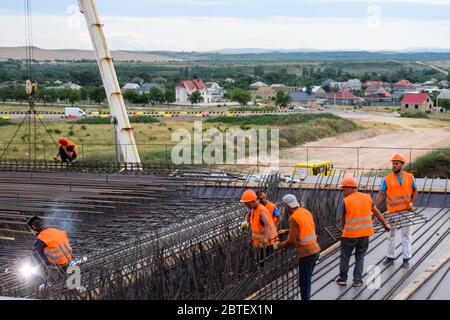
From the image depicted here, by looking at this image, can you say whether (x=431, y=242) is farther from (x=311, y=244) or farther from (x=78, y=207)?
(x=78, y=207)

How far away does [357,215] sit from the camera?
891 centimetres

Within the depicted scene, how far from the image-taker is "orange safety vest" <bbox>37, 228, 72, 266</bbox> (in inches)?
354

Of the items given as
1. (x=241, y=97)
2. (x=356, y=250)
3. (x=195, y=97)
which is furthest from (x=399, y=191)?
(x=195, y=97)

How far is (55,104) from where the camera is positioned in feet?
325

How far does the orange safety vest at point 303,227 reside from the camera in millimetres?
8281

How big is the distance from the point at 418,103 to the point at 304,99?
28006 mm

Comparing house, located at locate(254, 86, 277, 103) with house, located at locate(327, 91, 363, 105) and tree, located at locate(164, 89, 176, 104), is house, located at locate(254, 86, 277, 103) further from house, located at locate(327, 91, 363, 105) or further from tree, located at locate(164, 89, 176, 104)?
tree, located at locate(164, 89, 176, 104)

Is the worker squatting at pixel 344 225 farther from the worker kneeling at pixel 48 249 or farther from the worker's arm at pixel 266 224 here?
the worker kneeling at pixel 48 249

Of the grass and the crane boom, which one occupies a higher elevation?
the crane boom

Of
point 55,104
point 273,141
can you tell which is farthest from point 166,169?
point 55,104

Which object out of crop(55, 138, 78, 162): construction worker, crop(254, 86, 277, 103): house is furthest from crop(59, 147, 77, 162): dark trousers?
crop(254, 86, 277, 103): house

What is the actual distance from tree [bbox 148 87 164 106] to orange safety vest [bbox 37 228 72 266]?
98924 millimetres

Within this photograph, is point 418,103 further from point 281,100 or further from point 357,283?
point 357,283

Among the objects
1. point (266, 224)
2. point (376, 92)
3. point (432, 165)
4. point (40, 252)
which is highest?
point (266, 224)
